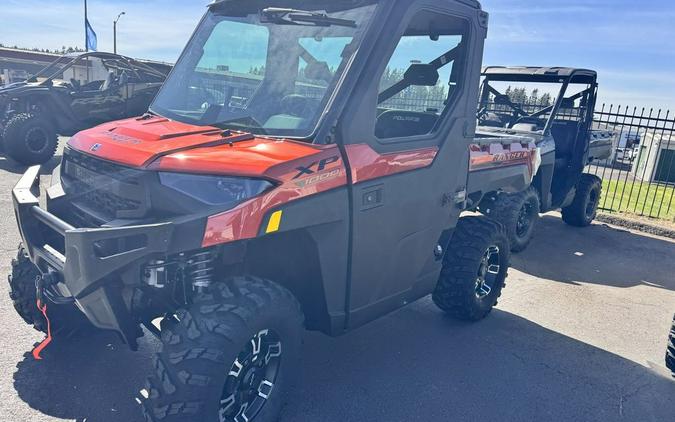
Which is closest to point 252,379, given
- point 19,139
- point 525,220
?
point 525,220

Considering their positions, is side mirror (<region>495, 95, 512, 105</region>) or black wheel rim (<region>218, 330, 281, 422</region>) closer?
black wheel rim (<region>218, 330, 281, 422</region>)

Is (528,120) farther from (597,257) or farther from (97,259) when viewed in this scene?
(97,259)

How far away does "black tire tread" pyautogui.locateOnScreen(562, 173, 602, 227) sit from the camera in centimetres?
871

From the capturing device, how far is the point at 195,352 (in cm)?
249

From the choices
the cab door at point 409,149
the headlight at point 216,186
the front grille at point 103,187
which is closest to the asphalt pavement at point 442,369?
the cab door at point 409,149

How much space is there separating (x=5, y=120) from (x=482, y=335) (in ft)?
31.7

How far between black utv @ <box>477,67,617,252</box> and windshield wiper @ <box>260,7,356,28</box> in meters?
4.30

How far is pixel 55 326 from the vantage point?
3.56 meters

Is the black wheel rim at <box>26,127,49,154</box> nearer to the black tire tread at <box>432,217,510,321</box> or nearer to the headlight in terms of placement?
the black tire tread at <box>432,217,510,321</box>

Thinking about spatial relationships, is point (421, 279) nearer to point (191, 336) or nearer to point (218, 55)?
point (191, 336)

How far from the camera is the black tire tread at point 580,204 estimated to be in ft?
28.6

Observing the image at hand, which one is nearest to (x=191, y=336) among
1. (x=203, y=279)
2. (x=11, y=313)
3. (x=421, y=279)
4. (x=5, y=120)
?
(x=203, y=279)

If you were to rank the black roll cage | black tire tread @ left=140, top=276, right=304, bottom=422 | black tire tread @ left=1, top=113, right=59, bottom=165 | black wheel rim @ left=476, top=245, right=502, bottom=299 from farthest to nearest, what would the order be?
black tire tread @ left=1, top=113, right=59, bottom=165 → the black roll cage → black wheel rim @ left=476, top=245, right=502, bottom=299 → black tire tread @ left=140, top=276, right=304, bottom=422

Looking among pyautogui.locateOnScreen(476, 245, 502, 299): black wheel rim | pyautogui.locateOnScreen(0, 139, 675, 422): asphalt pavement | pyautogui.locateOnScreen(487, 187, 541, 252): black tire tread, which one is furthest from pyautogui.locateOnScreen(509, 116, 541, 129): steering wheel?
pyautogui.locateOnScreen(476, 245, 502, 299): black wheel rim
